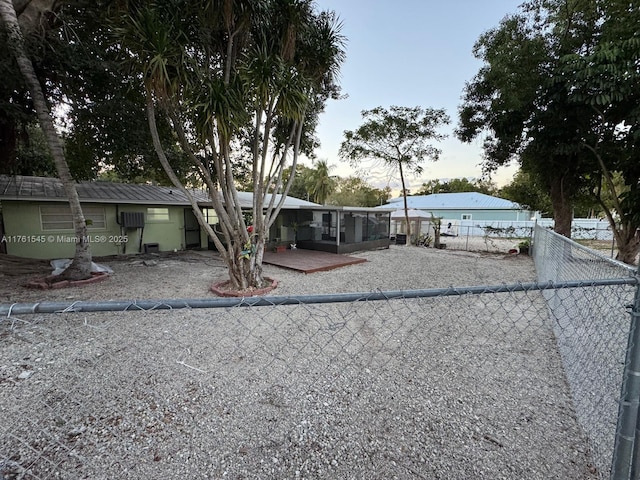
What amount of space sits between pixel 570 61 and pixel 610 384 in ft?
28.6

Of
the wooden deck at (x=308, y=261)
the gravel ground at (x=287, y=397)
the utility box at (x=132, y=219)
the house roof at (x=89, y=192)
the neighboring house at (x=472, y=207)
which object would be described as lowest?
the gravel ground at (x=287, y=397)

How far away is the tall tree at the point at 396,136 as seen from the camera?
40.9 feet

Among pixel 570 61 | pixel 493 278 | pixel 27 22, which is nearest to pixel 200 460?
pixel 493 278

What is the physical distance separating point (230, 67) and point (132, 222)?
24.1 ft

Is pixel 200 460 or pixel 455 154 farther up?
pixel 455 154

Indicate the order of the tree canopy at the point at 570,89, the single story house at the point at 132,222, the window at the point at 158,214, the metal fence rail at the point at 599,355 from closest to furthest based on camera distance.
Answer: the metal fence rail at the point at 599,355 < the tree canopy at the point at 570,89 < the single story house at the point at 132,222 < the window at the point at 158,214

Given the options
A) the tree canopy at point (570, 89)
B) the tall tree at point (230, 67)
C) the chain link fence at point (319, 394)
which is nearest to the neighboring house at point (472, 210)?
the tree canopy at point (570, 89)

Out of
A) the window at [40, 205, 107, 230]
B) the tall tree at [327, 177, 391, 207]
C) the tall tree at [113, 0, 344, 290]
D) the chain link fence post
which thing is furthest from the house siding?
the chain link fence post

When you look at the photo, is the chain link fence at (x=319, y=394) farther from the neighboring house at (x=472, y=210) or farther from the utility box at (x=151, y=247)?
the neighboring house at (x=472, y=210)

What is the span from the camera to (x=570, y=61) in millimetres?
6980

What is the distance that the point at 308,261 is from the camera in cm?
909

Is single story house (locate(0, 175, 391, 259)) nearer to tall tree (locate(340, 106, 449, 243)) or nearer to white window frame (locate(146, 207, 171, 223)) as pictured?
white window frame (locate(146, 207, 171, 223))

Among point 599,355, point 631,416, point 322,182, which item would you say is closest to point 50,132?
point 631,416

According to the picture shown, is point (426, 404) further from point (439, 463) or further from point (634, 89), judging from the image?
point (634, 89)
